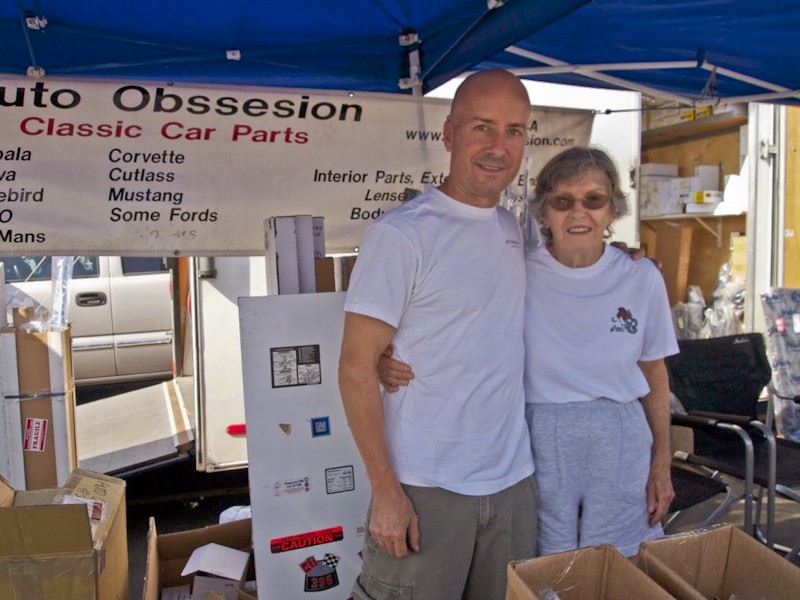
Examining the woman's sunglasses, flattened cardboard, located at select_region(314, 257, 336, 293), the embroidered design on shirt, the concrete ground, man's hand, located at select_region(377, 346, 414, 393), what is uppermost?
the woman's sunglasses

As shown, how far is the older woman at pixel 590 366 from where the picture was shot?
170cm

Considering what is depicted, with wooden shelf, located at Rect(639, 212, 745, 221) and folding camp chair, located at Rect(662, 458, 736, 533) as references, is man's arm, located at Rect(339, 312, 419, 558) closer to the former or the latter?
folding camp chair, located at Rect(662, 458, 736, 533)

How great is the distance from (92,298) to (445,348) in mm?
5782

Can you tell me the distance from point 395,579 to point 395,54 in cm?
227

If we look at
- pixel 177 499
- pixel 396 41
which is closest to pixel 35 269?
pixel 177 499

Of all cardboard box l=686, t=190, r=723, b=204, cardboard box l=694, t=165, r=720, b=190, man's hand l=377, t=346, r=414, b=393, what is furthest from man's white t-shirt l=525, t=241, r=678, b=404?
cardboard box l=694, t=165, r=720, b=190

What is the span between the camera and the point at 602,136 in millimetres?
4309

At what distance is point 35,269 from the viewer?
6332 millimetres

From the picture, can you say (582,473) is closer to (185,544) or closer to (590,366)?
(590,366)

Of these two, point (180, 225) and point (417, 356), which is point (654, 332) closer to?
point (417, 356)

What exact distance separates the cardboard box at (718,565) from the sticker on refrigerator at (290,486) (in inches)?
54.8

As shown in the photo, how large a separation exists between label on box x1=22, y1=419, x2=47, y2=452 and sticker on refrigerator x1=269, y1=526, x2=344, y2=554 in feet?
5.39

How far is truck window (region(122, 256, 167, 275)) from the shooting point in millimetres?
6613

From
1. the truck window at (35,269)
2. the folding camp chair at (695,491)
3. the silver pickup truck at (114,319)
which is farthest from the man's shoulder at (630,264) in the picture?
the truck window at (35,269)
